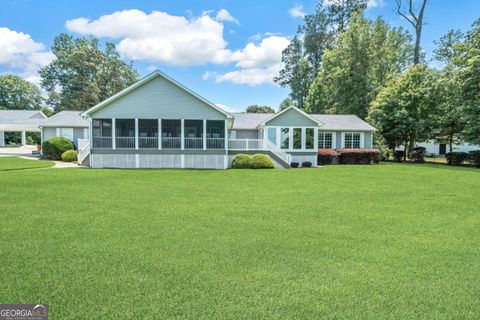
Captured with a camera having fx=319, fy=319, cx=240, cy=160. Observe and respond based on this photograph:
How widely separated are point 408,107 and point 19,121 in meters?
45.4

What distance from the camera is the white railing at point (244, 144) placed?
2300cm

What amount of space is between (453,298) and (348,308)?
4.44 feet

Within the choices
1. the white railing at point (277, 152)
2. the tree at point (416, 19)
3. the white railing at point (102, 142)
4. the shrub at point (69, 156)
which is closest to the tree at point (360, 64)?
the tree at point (416, 19)

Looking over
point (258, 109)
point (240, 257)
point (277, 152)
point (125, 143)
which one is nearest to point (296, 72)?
point (258, 109)

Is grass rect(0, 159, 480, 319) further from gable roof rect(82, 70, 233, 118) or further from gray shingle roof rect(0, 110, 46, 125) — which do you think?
gray shingle roof rect(0, 110, 46, 125)

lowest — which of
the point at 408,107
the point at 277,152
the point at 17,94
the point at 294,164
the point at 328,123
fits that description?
the point at 294,164

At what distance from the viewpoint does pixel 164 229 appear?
258 inches

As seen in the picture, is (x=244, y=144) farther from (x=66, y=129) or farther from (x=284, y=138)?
(x=66, y=129)

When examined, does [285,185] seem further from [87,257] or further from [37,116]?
[37,116]

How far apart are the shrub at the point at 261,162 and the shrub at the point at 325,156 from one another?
6508 mm

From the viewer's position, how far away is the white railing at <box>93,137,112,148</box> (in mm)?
21109

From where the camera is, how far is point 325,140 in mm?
28953

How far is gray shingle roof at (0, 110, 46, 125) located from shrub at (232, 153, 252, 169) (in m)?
30.2

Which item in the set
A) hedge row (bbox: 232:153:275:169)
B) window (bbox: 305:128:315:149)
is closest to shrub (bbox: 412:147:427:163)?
window (bbox: 305:128:315:149)
